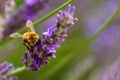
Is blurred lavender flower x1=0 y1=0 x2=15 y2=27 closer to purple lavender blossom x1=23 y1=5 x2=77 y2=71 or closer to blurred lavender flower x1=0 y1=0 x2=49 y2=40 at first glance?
blurred lavender flower x1=0 y1=0 x2=49 y2=40

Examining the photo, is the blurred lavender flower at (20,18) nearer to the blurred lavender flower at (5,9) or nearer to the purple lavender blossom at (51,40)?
the blurred lavender flower at (5,9)

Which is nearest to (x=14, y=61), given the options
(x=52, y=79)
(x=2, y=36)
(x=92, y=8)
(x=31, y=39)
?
(x=52, y=79)

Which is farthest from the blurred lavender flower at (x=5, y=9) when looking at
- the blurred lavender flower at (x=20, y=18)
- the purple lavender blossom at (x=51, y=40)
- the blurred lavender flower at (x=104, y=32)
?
the blurred lavender flower at (x=104, y=32)

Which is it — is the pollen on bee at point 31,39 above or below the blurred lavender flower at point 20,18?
below

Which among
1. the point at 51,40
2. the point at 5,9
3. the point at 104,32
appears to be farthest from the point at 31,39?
the point at 104,32

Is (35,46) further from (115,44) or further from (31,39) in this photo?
(115,44)

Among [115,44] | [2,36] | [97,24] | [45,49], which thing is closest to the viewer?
[45,49]

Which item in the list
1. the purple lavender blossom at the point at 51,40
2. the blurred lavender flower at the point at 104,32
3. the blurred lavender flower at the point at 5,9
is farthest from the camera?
the blurred lavender flower at the point at 104,32

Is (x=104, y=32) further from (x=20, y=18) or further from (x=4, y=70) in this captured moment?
(x=4, y=70)
